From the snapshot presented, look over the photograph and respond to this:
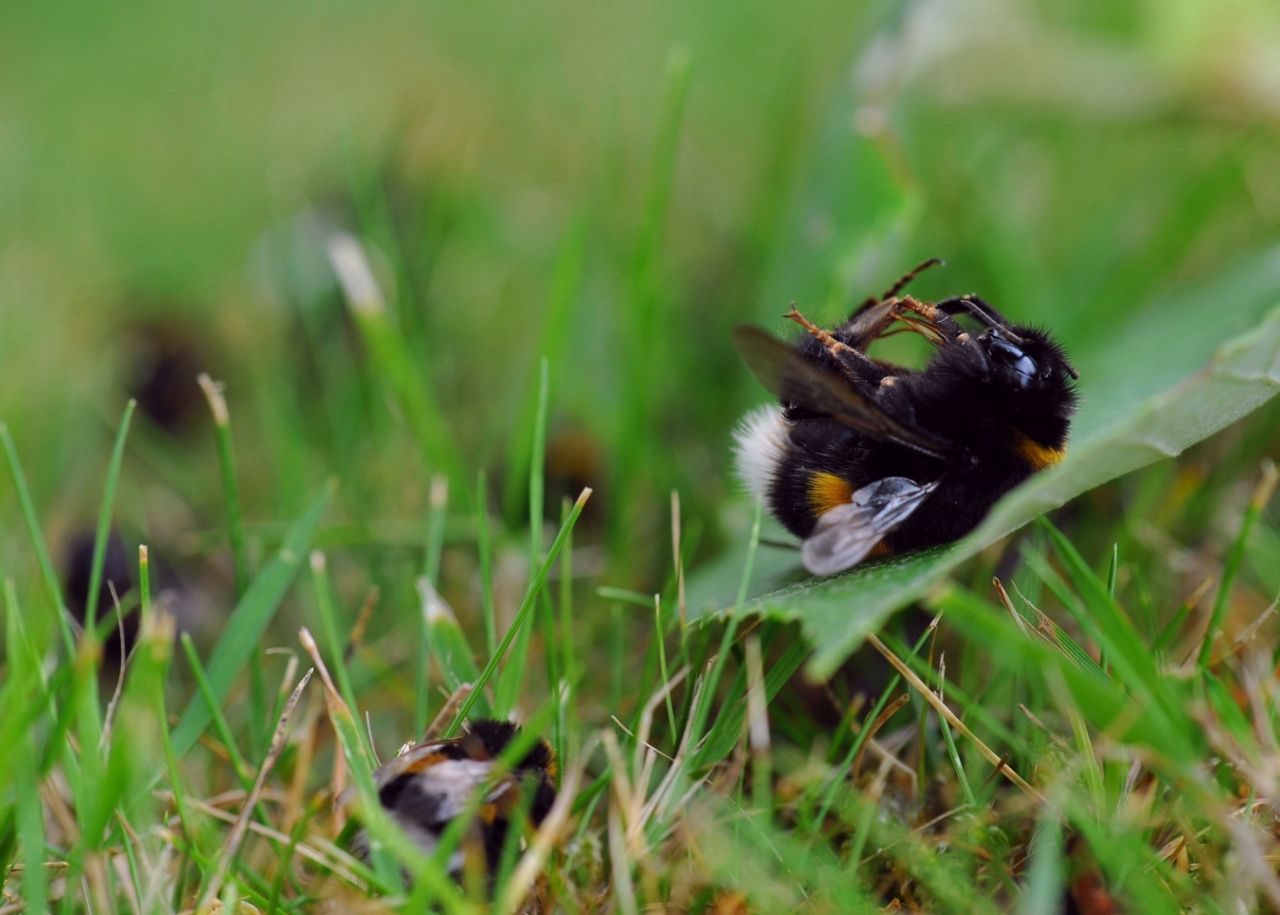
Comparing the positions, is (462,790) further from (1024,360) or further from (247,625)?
(1024,360)

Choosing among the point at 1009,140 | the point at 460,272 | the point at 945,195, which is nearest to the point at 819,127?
the point at 945,195

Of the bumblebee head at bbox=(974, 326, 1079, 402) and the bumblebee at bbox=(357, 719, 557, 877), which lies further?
the bumblebee head at bbox=(974, 326, 1079, 402)

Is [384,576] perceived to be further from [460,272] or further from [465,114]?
[465,114]

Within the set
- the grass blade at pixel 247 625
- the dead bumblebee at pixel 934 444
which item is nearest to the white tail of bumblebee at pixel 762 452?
the dead bumblebee at pixel 934 444

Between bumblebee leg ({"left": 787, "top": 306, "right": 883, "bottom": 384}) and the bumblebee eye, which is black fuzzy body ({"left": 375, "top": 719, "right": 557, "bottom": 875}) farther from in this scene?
the bumblebee eye

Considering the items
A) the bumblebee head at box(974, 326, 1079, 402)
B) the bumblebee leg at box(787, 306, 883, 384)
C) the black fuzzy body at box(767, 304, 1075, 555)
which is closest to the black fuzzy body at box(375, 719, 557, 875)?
the black fuzzy body at box(767, 304, 1075, 555)

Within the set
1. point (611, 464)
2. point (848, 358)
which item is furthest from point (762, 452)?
point (611, 464)
